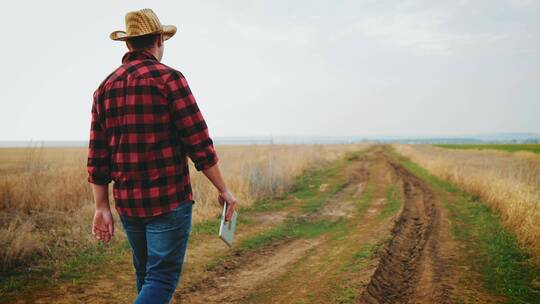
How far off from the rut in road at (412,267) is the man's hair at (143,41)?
10.2 ft

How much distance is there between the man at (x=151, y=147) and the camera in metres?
1.84

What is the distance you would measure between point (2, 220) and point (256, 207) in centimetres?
525

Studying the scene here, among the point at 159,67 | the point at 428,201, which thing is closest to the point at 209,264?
the point at 159,67

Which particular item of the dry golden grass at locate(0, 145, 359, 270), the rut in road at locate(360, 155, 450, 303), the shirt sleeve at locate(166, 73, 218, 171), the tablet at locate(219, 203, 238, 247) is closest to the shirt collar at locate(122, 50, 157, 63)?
the shirt sleeve at locate(166, 73, 218, 171)

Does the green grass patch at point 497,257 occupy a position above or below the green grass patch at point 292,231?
above

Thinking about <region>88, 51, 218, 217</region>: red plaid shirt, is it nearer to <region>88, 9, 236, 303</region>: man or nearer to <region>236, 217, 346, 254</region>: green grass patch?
<region>88, 9, 236, 303</region>: man

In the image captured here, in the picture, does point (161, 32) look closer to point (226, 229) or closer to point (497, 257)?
point (226, 229)

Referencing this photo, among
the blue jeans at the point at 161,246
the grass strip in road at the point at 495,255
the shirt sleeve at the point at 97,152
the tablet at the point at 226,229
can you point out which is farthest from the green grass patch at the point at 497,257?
the shirt sleeve at the point at 97,152

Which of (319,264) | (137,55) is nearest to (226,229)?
(137,55)

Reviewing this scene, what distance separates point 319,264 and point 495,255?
2712mm

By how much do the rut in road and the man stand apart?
7.91 ft

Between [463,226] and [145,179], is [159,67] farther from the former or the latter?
Answer: [463,226]

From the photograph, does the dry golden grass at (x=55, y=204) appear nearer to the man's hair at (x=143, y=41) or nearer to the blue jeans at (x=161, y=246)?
the blue jeans at (x=161, y=246)

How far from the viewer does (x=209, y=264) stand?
4.66 meters
